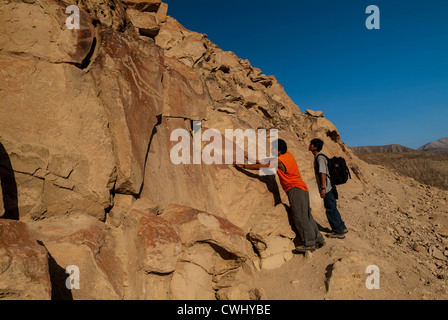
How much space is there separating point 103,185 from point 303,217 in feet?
10.2

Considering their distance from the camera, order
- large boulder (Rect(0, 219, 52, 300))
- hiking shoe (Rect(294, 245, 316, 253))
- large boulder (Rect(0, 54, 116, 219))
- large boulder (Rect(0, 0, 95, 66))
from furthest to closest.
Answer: hiking shoe (Rect(294, 245, 316, 253)), large boulder (Rect(0, 0, 95, 66)), large boulder (Rect(0, 54, 116, 219)), large boulder (Rect(0, 219, 52, 300))

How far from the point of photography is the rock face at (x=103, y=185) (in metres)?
2.68

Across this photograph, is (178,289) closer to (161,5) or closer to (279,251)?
(279,251)

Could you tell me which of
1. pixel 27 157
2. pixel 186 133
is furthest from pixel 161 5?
pixel 27 157

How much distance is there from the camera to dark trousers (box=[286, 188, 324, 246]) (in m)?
4.46

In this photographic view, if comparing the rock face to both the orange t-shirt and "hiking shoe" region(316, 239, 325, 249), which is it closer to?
"hiking shoe" region(316, 239, 325, 249)

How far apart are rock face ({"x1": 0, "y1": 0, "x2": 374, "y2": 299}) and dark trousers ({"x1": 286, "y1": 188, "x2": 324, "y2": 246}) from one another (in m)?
0.25

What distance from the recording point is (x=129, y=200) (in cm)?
345

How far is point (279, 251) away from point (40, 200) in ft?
11.3

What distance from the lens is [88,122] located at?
3.30 meters

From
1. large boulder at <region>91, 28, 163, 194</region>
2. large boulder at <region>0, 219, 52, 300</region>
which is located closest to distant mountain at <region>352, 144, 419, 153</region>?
large boulder at <region>91, 28, 163, 194</region>
